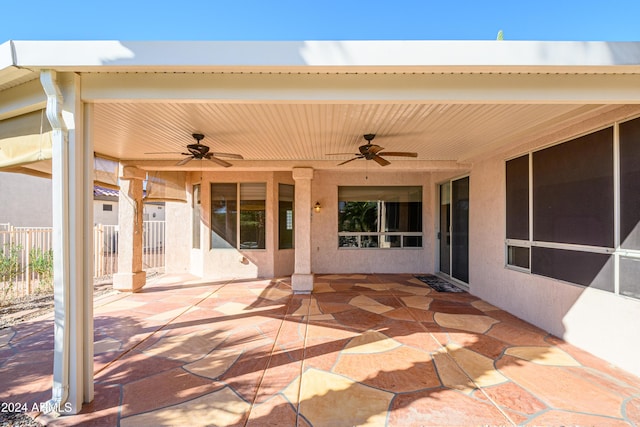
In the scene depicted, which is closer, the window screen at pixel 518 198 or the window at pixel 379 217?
the window screen at pixel 518 198

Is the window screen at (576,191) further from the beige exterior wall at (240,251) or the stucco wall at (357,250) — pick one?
the beige exterior wall at (240,251)

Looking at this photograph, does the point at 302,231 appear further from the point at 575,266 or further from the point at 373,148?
the point at 575,266

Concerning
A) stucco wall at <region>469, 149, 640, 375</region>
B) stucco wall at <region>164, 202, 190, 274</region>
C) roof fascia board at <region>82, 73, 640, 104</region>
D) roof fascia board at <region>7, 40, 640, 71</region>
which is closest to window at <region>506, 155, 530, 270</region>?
stucco wall at <region>469, 149, 640, 375</region>

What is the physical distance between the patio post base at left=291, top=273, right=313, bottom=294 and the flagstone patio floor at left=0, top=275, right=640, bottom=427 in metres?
1.06

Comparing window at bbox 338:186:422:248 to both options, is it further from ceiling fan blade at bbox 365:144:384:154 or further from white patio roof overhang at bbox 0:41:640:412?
white patio roof overhang at bbox 0:41:640:412

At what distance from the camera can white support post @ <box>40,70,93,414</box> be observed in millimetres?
2309

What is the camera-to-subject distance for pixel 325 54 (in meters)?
2.25

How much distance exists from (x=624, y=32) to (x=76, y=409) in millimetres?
9702

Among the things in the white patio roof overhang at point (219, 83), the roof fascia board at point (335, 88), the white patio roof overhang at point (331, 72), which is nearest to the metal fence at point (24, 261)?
the white patio roof overhang at point (219, 83)

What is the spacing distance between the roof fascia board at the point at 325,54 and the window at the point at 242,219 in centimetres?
541

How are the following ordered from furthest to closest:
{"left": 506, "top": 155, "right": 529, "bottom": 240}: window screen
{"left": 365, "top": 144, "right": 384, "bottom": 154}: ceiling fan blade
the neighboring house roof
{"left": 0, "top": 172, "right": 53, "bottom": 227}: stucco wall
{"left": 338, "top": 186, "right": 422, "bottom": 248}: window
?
1. {"left": 0, "top": 172, "right": 53, "bottom": 227}: stucco wall
2. {"left": 338, "top": 186, "right": 422, "bottom": 248}: window
3. the neighboring house roof
4. {"left": 506, "top": 155, "right": 529, "bottom": 240}: window screen
5. {"left": 365, "top": 144, "right": 384, "bottom": 154}: ceiling fan blade

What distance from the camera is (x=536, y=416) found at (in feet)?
7.59

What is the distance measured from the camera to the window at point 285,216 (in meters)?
7.79

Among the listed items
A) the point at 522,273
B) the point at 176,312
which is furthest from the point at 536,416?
the point at 176,312
